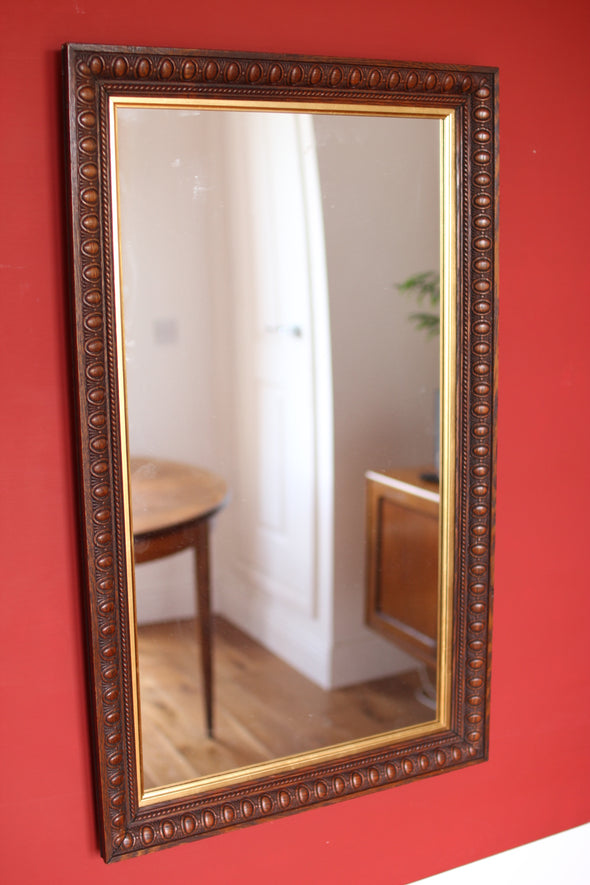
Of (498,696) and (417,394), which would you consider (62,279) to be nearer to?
(417,394)

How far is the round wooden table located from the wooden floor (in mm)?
20

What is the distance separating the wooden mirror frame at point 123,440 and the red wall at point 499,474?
5cm

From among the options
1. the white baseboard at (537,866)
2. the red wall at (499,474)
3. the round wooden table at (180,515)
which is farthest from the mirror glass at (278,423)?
the white baseboard at (537,866)

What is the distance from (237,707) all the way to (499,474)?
62 cm

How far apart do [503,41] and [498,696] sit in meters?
1.19

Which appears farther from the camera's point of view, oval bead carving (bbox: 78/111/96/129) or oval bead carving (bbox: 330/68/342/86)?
oval bead carving (bbox: 330/68/342/86)

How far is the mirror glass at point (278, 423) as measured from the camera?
123cm

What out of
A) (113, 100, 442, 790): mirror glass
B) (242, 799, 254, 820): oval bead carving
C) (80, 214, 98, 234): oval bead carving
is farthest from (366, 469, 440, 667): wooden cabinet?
(80, 214, 98, 234): oval bead carving

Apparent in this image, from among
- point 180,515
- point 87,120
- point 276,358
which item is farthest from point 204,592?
point 87,120

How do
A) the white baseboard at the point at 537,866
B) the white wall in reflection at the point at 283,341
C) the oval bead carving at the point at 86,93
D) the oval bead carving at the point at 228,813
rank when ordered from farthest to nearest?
the white baseboard at the point at 537,866, the oval bead carving at the point at 228,813, the white wall in reflection at the point at 283,341, the oval bead carving at the point at 86,93

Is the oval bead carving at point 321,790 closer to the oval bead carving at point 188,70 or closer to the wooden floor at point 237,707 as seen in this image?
the wooden floor at point 237,707

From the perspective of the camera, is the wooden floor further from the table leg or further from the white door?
the white door

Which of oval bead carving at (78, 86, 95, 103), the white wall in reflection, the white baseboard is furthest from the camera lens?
the white baseboard

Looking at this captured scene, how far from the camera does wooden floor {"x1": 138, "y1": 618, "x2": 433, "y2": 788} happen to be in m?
1.29
